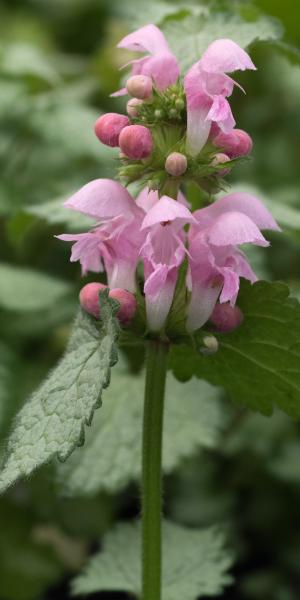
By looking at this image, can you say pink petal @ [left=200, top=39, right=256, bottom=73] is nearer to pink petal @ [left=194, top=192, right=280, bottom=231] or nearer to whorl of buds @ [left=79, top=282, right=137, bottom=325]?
pink petal @ [left=194, top=192, right=280, bottom=231]

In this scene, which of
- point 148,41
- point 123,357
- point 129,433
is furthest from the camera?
point 123,357

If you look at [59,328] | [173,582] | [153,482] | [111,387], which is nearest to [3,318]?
[59,328]

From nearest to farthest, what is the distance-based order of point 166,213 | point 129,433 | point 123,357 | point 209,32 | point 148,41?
point 166,213, point 148,41, point 209,32, point 129,433, point 123,357

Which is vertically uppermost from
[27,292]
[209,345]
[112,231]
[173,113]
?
[27,292]

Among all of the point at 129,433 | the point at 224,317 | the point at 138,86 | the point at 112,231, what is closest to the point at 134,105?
the point at 138,86

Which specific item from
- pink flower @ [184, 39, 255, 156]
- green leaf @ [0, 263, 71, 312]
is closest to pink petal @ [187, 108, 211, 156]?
pink flower @ [184, 39, 255, 156]

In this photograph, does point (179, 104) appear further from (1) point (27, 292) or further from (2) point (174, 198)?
(1) point (27, 292)
